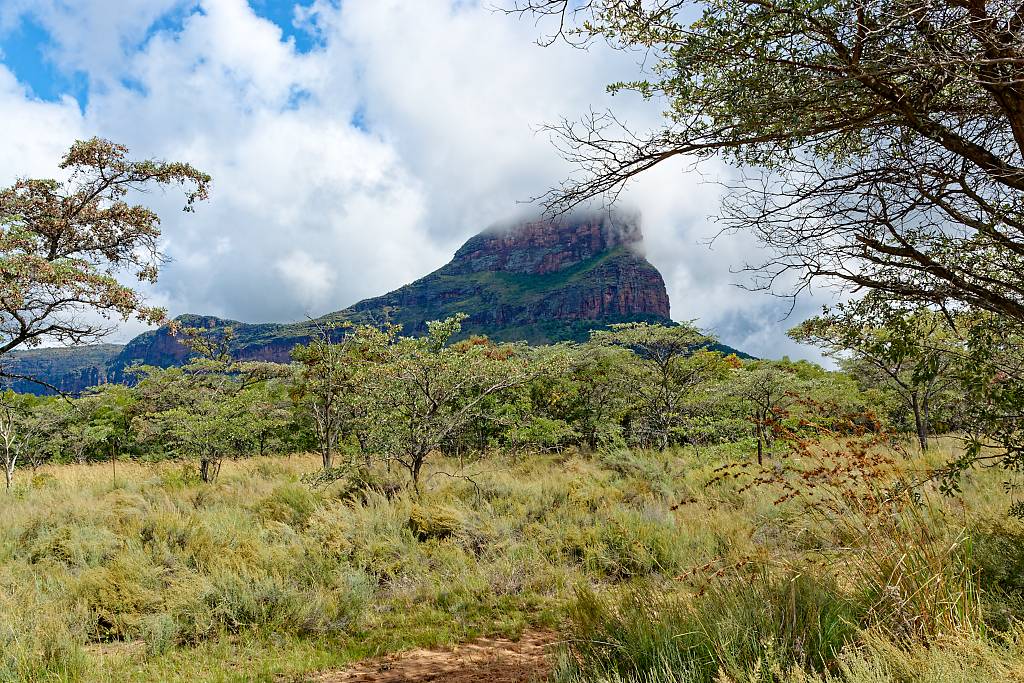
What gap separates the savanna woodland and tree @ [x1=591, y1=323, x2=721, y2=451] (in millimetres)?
386

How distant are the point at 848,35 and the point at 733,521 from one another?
21.9 feet

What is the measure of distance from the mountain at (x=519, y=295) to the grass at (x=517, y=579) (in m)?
112

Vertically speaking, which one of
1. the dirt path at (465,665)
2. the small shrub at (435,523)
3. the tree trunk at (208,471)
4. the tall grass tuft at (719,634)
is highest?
the tree trunk at (208,471)

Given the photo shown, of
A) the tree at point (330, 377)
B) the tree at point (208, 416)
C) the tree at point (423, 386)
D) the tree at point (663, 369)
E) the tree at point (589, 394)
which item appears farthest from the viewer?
the tree at point (589, 394)

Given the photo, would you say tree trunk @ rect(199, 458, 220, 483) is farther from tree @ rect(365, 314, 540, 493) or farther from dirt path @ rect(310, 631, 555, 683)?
dirt path @ rect(310, 631, 555, 683)

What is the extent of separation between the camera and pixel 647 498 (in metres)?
Answer: 9.45

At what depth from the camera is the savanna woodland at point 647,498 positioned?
321cm

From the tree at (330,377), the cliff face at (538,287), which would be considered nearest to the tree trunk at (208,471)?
the tree at (330,377)

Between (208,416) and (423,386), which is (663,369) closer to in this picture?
(423,386)

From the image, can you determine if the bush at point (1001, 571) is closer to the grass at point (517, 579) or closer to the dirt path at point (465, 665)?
the grass at point (517, 579)

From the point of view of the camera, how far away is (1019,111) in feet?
11.0

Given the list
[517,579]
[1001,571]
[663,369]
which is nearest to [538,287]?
[663,369]

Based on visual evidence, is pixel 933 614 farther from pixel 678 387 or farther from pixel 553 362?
pixel 678 387

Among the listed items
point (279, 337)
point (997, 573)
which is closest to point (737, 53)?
point (997, 573)
